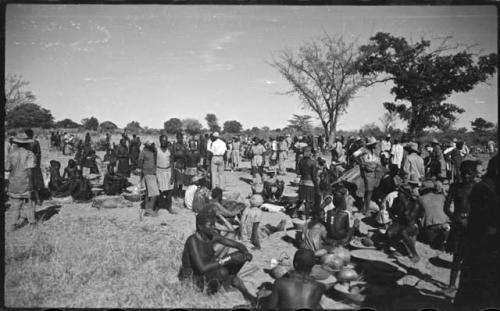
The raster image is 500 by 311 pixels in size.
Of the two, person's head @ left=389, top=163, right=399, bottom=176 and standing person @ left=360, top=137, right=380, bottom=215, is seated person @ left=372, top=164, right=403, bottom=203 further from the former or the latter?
standing person @ left=360, top=137, right=380, bottom=215

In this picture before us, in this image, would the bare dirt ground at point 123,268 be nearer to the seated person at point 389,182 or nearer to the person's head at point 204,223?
the person's head at point 204,223

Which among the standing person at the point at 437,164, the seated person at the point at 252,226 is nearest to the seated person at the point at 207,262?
the seated person at the point at 252,226

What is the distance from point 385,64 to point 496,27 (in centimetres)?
1050

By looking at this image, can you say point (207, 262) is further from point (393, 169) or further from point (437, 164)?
point (437, 164)

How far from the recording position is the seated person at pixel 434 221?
19.4ft

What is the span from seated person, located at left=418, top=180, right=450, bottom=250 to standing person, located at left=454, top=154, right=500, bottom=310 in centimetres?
207

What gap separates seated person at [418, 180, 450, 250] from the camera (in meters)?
5.91

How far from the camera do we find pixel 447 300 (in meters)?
4.15

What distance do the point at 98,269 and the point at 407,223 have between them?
4.84 m

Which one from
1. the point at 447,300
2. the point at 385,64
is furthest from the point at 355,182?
the point at 385,64

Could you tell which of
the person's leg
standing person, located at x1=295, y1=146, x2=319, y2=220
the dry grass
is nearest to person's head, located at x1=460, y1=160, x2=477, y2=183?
standing person, located at x1=295, y1=146, x2=319, y2=220

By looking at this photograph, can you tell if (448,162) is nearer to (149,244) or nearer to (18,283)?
(149,244)

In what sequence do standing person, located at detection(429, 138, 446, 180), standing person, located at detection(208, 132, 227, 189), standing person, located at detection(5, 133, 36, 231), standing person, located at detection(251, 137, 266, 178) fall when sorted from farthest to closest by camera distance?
standing person, located at detection(251, 137, 266, 178)
standing person, located at detection(429, 138, 446, 180)
standing person, located at detection(208, 132, 227, 189)
standing person, located at detection(5, 133, 36, 231)

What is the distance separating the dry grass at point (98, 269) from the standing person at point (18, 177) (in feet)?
1.39
